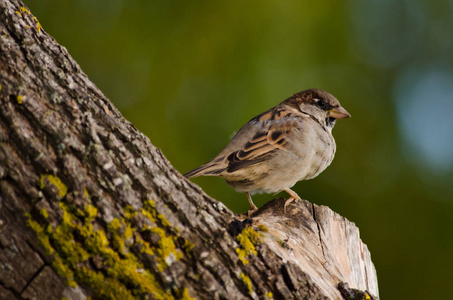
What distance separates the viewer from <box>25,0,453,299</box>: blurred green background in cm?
473

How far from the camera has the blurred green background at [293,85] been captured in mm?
4730

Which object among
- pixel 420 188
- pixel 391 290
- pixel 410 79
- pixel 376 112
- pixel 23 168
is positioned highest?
pixel 410 79

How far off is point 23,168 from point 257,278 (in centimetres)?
77

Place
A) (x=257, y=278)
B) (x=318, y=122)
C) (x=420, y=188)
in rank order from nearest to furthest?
1. (x=257, y=278)
2. (x=318, y=122)
3. (x=420, y=188)

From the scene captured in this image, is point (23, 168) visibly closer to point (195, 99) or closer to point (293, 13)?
point (195, 99)

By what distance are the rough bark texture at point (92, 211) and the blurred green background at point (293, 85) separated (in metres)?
2.82

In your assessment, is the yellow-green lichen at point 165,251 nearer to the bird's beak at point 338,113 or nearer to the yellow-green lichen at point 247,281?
the yellow-green lichen at point 247,281

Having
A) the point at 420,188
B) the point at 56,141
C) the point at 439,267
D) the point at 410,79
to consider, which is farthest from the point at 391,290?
the point at 56,141

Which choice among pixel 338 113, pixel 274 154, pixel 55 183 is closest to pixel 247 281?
pixel 55 183

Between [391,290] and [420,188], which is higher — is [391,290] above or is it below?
below

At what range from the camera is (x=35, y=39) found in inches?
72.3

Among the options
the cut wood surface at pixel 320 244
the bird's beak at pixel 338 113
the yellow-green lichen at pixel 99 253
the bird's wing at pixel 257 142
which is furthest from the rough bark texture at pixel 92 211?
the bird's beak at pixel 338 113

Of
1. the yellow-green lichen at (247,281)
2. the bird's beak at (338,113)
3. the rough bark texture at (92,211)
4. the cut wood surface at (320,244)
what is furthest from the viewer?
the bird's beak at (338,113)

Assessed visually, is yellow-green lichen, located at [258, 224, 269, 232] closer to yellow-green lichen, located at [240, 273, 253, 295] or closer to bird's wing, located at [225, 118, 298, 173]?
yellow-green lichen, located at [240, 273, 253, 295]
